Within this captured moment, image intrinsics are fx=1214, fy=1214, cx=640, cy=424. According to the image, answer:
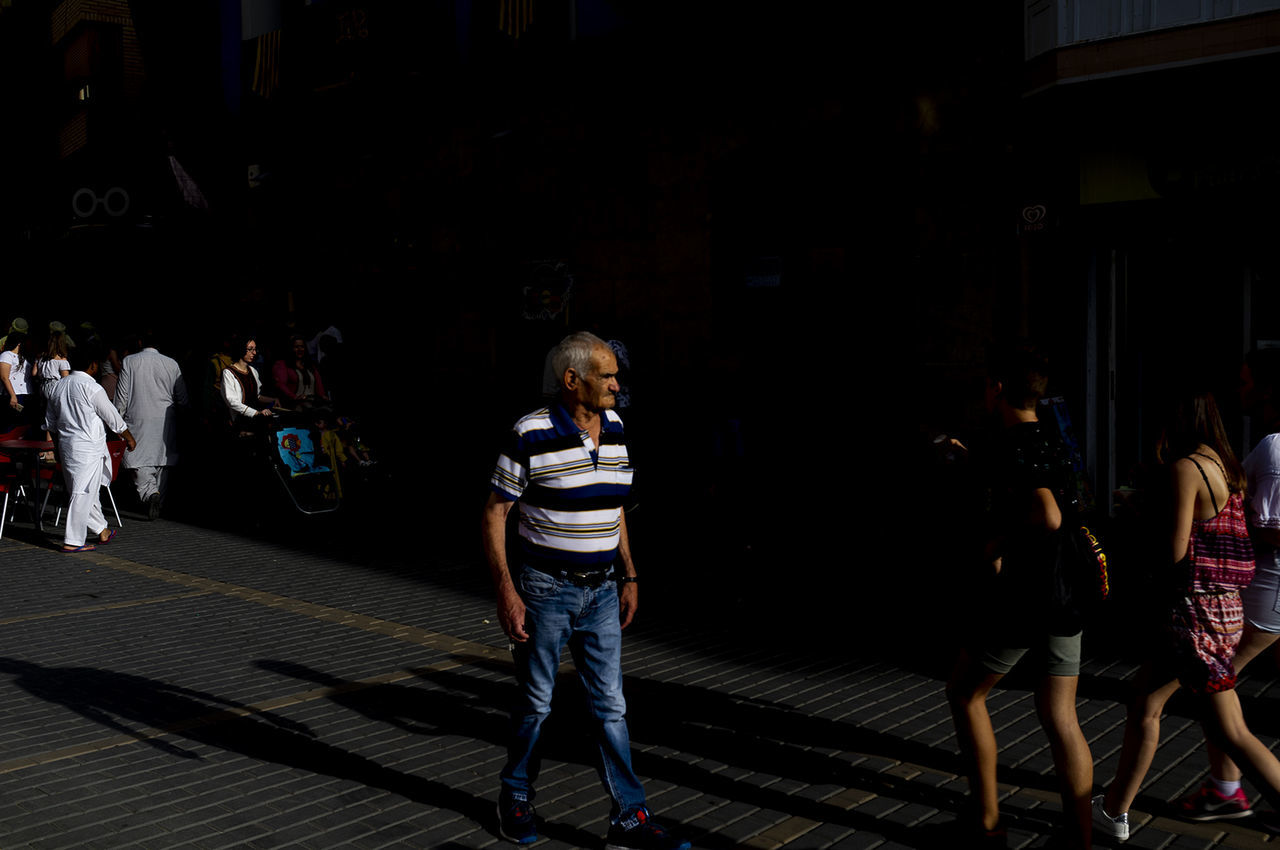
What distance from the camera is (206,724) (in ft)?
18.8

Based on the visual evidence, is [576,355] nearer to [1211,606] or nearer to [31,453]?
[1211,606]

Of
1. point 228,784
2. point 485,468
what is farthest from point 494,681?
point 485,468

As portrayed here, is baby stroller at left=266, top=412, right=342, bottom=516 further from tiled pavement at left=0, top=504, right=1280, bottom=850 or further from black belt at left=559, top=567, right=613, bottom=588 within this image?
black belt at left=559, top=567, right=613, bottom=588

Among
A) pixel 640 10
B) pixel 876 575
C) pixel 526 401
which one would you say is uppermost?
pixel 640 10

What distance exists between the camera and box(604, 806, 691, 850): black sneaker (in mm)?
4156

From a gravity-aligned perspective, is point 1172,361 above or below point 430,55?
below

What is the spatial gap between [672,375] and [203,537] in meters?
5.32

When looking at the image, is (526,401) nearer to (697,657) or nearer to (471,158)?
(471,158)

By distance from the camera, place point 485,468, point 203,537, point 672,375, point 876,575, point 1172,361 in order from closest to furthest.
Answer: point 876,575 → point 1172,361 → point 203,537 → point 672,375 → point 485,468

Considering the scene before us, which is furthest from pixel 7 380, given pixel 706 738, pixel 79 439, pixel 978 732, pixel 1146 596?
pixel 1146 596

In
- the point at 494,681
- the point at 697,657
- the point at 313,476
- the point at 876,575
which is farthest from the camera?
the point at 313,476

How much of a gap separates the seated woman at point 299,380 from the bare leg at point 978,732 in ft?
34.4

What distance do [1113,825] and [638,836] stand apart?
1.69m

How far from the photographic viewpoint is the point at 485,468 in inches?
622
